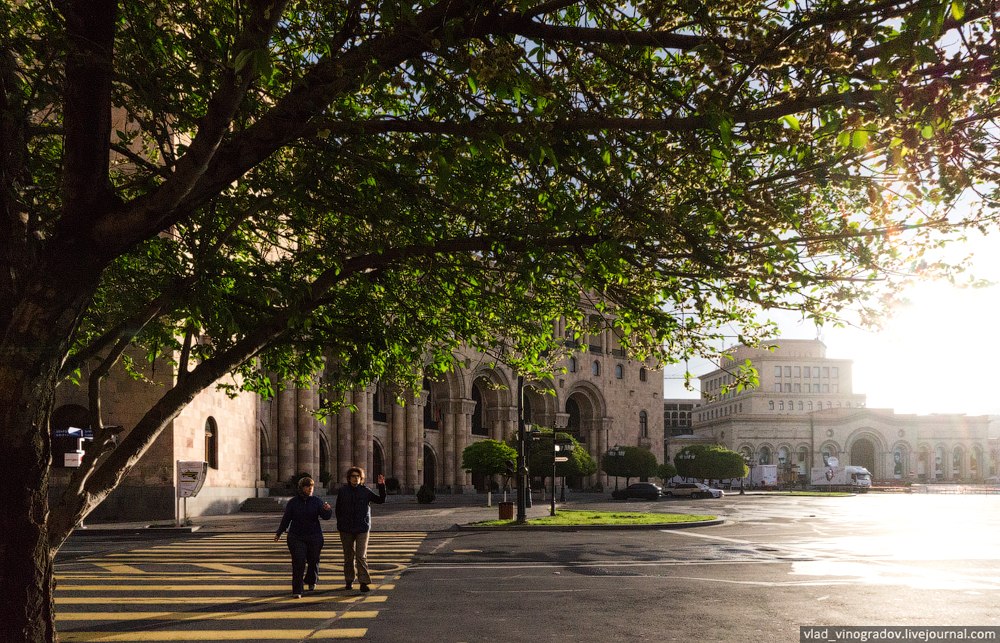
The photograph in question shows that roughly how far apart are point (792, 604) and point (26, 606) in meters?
8.41

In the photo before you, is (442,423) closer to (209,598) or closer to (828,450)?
(209,598)

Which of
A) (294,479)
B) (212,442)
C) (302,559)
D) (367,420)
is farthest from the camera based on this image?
(367,420)

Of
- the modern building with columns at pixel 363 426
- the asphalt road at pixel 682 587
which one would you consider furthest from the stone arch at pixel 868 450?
the asphalt road at pixel 682 587

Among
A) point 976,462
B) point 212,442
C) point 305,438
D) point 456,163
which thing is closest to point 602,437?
point 305,438

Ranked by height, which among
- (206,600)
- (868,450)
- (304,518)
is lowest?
(868,450)

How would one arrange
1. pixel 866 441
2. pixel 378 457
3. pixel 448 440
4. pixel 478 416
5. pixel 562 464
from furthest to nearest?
pixel 866 441 < pixel 478 416 < pixel 448 440 < pixel 378 457 < pixel 562 464

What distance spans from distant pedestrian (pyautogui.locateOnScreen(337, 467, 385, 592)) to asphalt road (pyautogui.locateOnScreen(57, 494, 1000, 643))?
37 centimetres

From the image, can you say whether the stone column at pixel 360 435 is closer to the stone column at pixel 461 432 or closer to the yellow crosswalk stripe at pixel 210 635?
the stone column at pixel 461 432

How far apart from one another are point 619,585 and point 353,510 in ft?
13.2

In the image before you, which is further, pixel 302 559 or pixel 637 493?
pixel 637 493

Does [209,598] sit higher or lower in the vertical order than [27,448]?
lower

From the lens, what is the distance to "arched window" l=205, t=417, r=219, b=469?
1228 inches

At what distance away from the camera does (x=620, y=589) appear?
37.1ft

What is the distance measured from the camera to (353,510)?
1158 cm
